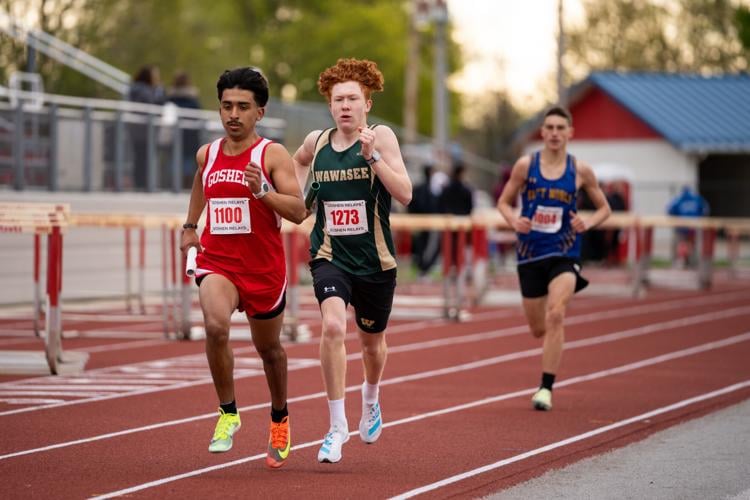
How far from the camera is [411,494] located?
7391 mm

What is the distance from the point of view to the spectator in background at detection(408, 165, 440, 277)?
28375 millimetres

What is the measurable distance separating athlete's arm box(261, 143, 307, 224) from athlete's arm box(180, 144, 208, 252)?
37 centimetres

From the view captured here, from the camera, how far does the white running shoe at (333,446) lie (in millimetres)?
8109

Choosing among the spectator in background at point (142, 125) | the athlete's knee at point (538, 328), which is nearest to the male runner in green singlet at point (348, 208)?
the athlete's knee at point (538, 328)

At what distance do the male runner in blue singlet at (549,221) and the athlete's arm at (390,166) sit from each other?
3102mm

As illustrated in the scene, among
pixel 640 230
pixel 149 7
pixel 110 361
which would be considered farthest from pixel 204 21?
pixel 110 361

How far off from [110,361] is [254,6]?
65.8 m

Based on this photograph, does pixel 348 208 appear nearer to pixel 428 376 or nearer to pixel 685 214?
pixel 428 376

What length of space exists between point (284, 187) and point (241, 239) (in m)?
0.34

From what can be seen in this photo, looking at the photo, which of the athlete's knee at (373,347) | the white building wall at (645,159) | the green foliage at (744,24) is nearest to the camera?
the athlete's knee at (373,347)

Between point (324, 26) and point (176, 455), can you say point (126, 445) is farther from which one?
point (324, 26)

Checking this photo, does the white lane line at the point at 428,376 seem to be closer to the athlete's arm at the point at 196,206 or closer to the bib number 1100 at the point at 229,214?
the athlete's arm at the point at 196,206

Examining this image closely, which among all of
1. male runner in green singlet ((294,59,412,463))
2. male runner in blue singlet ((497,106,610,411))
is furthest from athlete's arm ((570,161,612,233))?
male runner in green singlet ((294,59,412,463))

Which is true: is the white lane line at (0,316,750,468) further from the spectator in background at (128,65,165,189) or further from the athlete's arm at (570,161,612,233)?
the spectator in background at (128,65,165,189)
